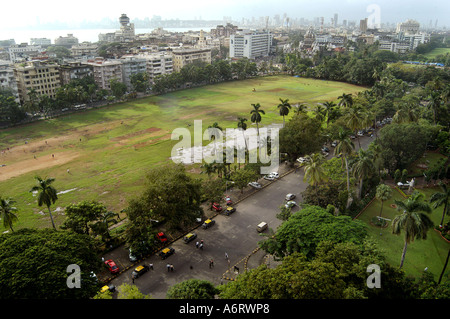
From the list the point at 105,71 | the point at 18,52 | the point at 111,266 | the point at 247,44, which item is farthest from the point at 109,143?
the point at 247,44

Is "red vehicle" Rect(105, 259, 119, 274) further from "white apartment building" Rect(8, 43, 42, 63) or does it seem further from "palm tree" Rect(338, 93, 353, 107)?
"white apartment building" Rect(8, 43, 42, 63)

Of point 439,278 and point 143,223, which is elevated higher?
point 143,223

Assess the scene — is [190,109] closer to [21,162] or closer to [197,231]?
[21,162]

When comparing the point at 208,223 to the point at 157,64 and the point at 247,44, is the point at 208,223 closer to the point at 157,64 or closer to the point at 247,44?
the point at 157,64

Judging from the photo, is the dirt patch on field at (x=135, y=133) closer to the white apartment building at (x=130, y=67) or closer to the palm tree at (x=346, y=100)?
the palm tree at (x=346, y=100)

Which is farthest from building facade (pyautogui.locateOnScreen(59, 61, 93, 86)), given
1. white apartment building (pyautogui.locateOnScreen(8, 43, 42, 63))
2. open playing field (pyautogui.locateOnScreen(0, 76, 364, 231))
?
white apartment building (pyautogui.locateOnScreen(8, 43, 42, 63))

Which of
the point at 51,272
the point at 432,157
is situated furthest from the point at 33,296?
the point at 432,157
